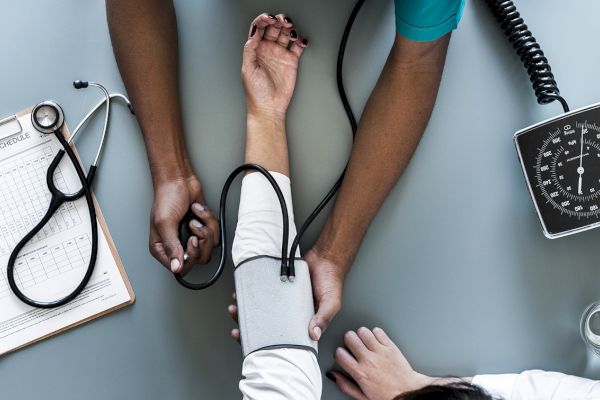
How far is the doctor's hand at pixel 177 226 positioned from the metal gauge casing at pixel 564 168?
1.92 feet


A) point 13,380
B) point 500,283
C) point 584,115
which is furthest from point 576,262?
point 13,380

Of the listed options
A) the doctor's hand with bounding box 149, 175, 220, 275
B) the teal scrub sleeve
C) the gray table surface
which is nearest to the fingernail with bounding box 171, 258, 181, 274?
the doctor's hand with bounding box 149, 175, 220, 275

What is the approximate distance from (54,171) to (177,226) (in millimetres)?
280

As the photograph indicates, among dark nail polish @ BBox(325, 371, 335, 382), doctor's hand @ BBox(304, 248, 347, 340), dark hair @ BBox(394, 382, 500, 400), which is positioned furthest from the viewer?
dark nail polish @ BBox(325, 371, 335, 382)

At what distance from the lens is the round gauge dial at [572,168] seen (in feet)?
3.30

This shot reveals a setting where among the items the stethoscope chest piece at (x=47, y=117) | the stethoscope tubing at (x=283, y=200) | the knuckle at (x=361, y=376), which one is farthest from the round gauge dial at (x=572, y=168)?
the stethoscope chest piece at (x=47, y=117)

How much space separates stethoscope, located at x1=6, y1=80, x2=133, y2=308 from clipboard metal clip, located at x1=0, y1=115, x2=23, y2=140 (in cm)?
3

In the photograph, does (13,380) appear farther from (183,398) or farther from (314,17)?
(314,17)

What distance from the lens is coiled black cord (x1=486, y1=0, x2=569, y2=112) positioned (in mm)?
1059

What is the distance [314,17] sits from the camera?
1.12 meters

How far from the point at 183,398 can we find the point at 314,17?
78 cm

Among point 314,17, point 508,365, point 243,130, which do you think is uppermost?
point 314,17

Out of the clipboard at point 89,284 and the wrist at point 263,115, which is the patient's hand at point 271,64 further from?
the clipboard at point 89,284

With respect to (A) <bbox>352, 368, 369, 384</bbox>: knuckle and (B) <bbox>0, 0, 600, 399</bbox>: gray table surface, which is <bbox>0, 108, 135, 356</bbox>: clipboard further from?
(A) <bbox>352, 368, 369, 384</bbox>: knuckle
